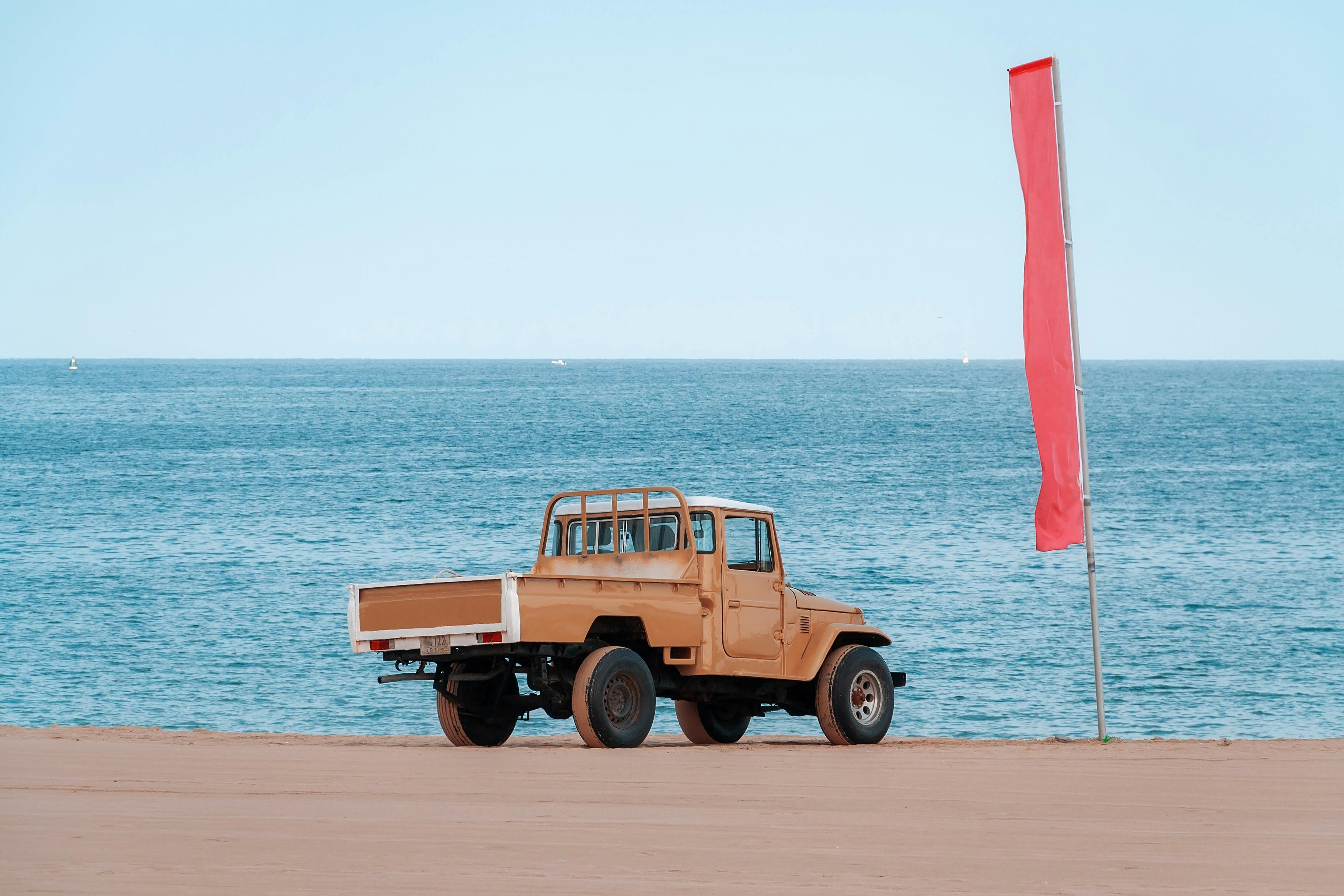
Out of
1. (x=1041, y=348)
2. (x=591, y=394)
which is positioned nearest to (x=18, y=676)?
(x=1041, y=348)

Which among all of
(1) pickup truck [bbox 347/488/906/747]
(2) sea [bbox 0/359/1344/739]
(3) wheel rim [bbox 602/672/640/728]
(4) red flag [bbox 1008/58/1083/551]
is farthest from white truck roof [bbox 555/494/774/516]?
(2) sea [bbox 0/359/1344/739]

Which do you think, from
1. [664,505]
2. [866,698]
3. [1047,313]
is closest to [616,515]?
[664,505]

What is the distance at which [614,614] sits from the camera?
40.1 feet

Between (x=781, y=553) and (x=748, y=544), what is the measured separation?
268 inches

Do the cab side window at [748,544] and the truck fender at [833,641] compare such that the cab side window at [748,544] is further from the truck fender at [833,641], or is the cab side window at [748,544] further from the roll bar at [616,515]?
the truck fender at [833,641]

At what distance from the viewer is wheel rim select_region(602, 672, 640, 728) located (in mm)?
12289

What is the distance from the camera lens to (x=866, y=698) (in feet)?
45.9

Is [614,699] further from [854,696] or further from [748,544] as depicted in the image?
[854,696]

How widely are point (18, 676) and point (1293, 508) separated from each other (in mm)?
44636

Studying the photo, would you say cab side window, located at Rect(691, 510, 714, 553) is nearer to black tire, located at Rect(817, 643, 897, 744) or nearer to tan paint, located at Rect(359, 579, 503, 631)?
black tire, located at Rect(817, 643, 897, 744)

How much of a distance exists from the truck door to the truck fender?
0.32 m

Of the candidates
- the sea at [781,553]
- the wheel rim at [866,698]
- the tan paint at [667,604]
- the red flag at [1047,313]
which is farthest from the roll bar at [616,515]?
the sea at [781,553]

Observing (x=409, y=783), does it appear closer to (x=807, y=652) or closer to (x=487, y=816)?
(x=487, y=816)

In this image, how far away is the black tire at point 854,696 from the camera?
13602mm
